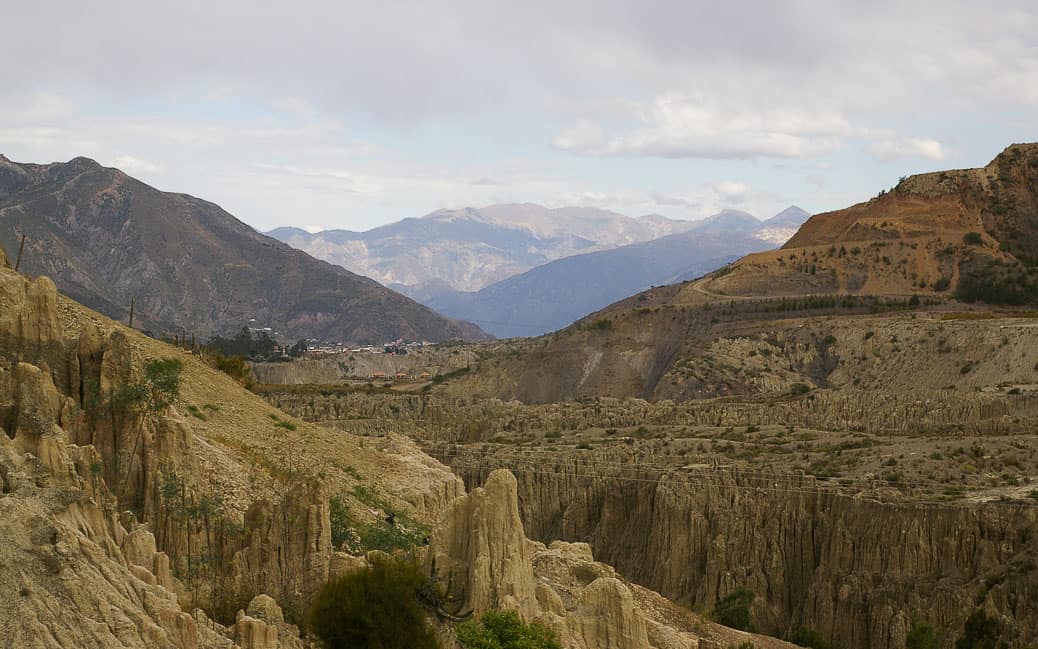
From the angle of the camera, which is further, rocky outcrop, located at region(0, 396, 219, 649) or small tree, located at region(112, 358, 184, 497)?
small tree, located at region(112, 358, 184, 497)

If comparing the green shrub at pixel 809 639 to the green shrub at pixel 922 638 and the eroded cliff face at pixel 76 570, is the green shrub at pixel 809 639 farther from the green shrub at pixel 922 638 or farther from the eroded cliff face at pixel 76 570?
the eroded cliff face at pixel 76 570

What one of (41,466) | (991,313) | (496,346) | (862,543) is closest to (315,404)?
(862,543)

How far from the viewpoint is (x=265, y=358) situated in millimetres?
132500

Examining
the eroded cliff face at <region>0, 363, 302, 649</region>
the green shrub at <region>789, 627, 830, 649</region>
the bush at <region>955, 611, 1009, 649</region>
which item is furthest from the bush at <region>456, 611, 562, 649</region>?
the green shrub at <region>789, 627, 830, 649</region>

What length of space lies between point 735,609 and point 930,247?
76.8 m

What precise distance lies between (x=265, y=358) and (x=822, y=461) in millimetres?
89927

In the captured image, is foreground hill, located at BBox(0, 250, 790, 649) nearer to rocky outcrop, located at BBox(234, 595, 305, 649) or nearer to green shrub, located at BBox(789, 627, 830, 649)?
rocky outcrop, located at BBox(234, 595, 305, 649)

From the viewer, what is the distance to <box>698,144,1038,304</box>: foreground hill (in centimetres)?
10756

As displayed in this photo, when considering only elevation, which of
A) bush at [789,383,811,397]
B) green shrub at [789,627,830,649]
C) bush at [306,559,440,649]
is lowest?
green shrub at [789,627,830,649]

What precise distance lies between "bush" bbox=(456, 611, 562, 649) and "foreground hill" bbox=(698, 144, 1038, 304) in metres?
85.5

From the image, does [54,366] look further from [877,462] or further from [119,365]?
[877,462]

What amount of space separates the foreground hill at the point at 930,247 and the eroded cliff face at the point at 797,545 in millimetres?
58050

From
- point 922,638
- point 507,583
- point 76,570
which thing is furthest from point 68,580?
point 922,638

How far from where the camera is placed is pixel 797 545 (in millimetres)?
46875
